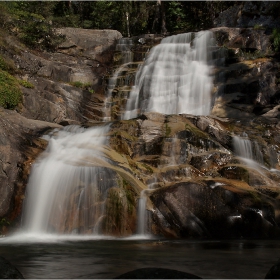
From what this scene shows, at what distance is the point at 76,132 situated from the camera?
1552 centimetres

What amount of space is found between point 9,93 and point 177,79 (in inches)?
378

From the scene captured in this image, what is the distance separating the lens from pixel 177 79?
22.4m

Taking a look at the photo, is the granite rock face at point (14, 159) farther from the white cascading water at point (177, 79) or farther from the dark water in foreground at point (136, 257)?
the white cascading water at point (177, 79)

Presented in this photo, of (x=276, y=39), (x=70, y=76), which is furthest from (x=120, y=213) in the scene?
(x=276, y=39)

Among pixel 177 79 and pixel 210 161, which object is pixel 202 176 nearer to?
pixel 210 161

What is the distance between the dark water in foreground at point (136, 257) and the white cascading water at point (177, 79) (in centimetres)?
1242

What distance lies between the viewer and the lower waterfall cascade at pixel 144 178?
34.8 feet

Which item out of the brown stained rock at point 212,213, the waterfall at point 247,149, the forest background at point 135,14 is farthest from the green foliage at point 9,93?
the forest background at point 135,14

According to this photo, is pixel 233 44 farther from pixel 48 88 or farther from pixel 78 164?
pixel 78 164

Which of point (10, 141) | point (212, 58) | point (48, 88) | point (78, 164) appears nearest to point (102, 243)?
point (78, 164)

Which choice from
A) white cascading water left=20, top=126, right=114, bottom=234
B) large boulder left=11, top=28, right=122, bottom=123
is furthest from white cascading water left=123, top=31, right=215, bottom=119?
white cascading water left=20, top=126, right=114, bottom=234

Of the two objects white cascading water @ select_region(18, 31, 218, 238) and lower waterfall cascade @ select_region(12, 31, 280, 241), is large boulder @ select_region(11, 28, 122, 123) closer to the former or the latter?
white cascading water @ select_region(18, 31, 218, 238)

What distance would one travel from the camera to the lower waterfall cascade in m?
10.6

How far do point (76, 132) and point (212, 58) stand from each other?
1130 centimetres
